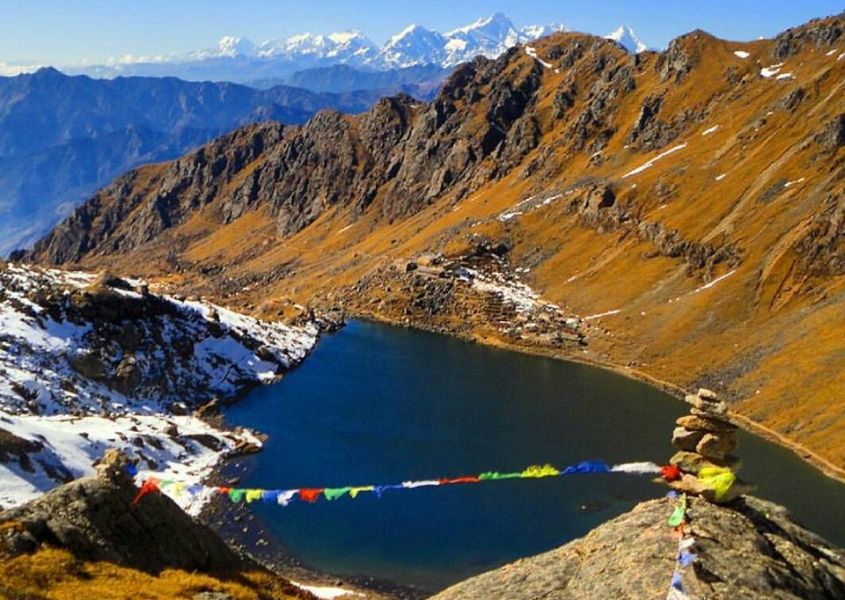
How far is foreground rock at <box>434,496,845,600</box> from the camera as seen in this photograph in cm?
2000

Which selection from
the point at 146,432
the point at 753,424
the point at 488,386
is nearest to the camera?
the point at 146,432

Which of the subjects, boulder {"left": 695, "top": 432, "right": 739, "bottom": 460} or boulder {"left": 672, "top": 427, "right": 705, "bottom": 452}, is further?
boulder {"left": 672, "top": 427, "right": 705, "bottom": 452}

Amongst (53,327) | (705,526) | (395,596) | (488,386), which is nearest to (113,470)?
(705,526)

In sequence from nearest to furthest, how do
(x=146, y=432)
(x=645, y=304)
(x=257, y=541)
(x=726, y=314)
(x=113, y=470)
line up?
(x=113, y=470), (x=257, y=541), (x=146, y=432), (x=726, y=314), (x=645, y=304)

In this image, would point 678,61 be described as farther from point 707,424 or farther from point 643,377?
point 707,424

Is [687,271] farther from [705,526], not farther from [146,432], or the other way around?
[705,526]

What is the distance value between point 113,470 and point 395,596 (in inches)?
1093

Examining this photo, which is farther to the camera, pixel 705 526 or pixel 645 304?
pixel 645 304

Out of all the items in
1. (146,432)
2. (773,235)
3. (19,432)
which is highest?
(773,235)

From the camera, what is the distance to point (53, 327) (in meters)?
88.6

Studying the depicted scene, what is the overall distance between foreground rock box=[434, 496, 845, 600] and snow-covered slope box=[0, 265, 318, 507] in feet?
143

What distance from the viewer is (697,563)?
20.1 meters

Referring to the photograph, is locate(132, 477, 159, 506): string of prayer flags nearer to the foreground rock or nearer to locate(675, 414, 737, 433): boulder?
the foreground rock

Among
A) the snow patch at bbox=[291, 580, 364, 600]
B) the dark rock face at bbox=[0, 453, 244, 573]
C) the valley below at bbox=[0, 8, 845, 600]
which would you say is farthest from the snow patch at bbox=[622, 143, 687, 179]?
the dark rock face at bbox=[0, 453, 244, 573]
